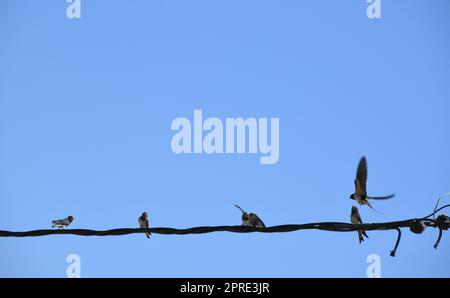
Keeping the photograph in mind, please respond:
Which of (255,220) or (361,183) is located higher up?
(361,183)

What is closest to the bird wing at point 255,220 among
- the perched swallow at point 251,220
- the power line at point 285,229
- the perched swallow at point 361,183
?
the perched swallow at point 251,220

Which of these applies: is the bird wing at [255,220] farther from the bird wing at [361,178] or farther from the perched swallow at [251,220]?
the bird wing at [361,178]

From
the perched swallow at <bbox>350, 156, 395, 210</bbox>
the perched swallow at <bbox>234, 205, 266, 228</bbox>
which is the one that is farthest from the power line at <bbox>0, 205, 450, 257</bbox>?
the perched swallow at <bbox>234, 205, 266, 228</bbox>

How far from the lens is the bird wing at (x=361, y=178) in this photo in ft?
34.1

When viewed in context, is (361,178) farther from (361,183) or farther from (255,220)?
(255,220)

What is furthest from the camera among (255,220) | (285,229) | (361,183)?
(255,220)

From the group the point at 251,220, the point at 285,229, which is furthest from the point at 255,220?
the point at 285,229

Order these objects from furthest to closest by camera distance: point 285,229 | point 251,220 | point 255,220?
point 251,220 < point 255,220 < point 285,229

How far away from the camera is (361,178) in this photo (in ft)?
34.7
